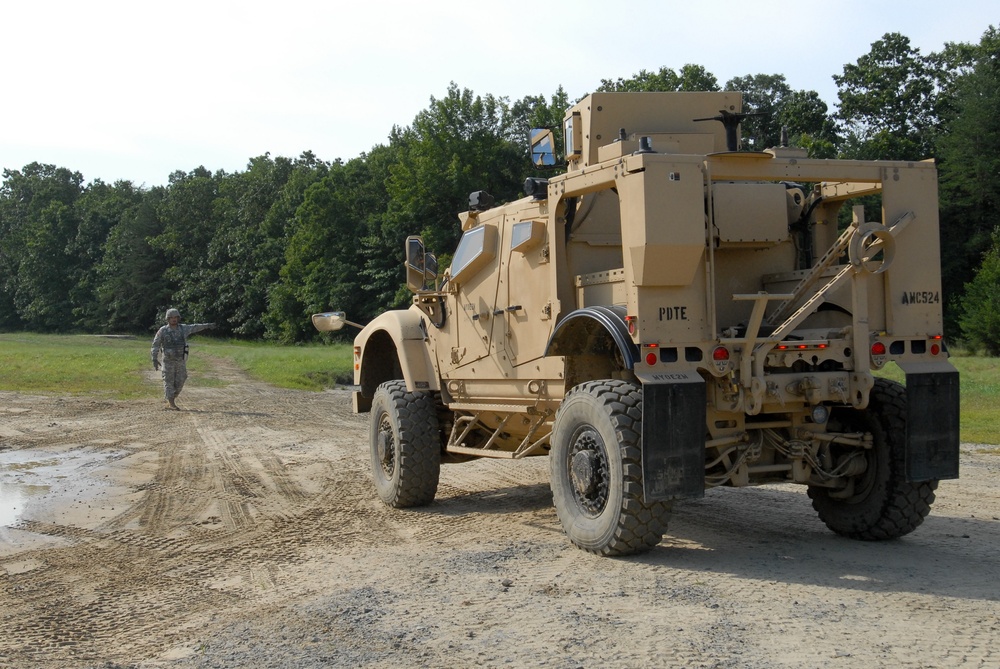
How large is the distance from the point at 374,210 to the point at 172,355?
42.6 m

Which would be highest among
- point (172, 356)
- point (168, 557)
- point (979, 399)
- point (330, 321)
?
point (330, 321)

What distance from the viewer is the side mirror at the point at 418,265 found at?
977 cm

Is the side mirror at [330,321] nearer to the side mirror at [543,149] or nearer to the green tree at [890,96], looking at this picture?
the side mirror at [543,149]

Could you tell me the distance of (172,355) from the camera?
744 inches

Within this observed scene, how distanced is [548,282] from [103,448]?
28.2ft

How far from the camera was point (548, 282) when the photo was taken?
7875 millimetres

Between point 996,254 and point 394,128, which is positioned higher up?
point 394,128

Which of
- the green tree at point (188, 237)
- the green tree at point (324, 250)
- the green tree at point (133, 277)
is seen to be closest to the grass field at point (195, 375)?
the green tree at point (324, 250)

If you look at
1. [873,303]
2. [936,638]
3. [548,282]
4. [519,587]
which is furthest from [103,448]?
[936,638]

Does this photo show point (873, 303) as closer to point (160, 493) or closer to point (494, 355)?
point (494, 355)

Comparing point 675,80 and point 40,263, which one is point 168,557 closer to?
point 675,80

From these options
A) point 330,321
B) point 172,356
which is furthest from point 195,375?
point 330,321

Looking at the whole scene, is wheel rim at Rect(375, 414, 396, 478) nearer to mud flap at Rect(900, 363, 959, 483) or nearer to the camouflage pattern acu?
mud flap at Rect(900, 363, 959, 483)

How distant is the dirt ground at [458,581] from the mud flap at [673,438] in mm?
556
